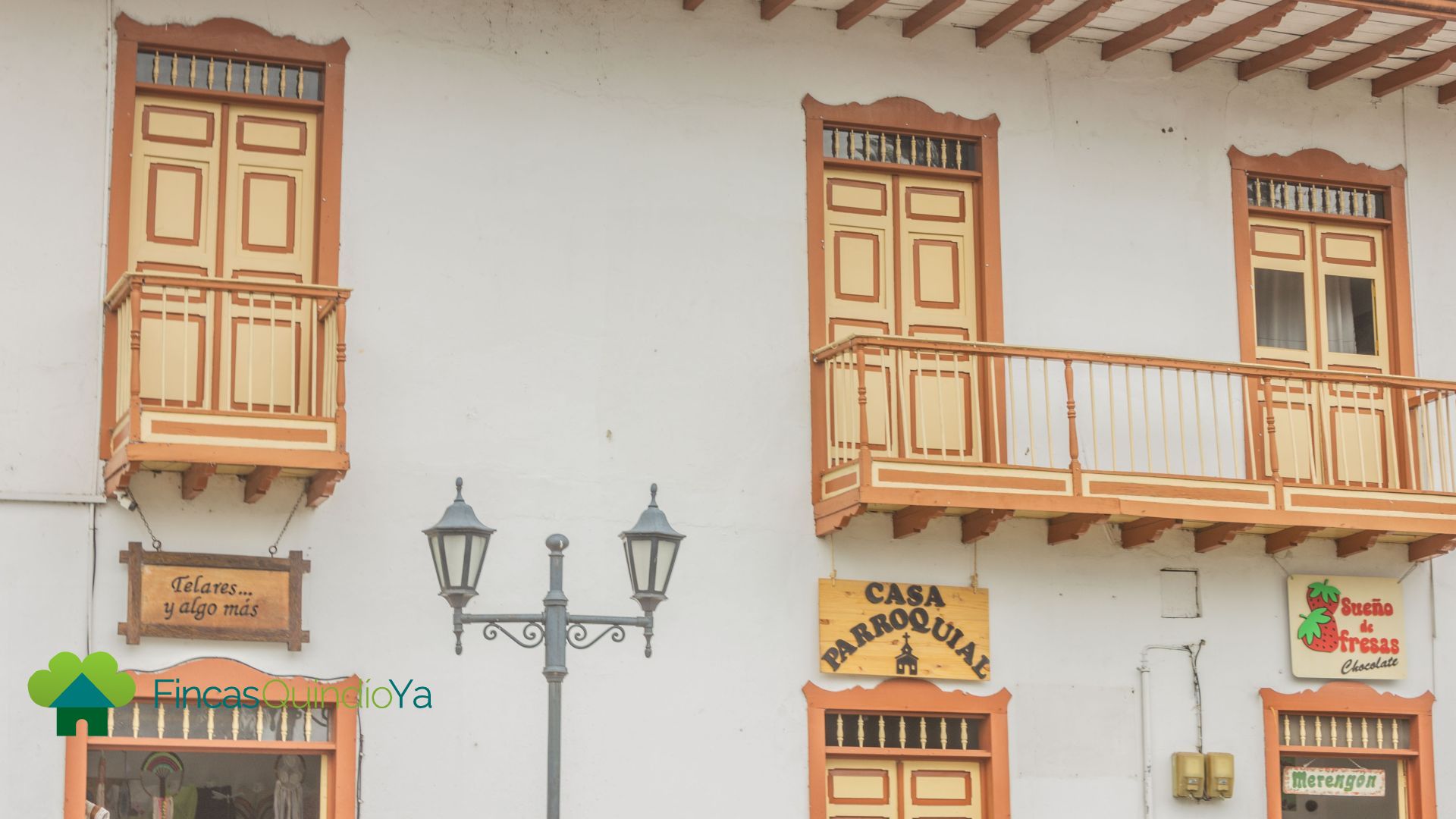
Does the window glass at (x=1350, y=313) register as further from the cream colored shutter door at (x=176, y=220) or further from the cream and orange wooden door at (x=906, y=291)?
the cream colored shutter door at (x=176, y=220)

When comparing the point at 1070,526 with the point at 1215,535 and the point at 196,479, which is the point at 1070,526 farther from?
the point at 196,479

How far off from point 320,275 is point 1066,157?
5.22 m

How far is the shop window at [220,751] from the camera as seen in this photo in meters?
11.5

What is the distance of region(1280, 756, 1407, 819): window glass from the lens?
45.8ft

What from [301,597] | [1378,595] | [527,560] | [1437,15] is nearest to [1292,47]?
[1437,15]

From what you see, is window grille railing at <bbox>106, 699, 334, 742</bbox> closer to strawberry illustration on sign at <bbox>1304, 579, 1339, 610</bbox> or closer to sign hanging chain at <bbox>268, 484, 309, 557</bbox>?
sign hanging chain at <bbox>268, 484, 309, 557</bbox>

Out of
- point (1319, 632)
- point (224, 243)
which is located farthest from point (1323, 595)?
point (224, 243)

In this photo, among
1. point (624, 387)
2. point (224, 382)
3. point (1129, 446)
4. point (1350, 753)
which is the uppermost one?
point (624, 387)

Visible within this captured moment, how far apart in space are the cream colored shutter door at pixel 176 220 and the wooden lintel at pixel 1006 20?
203 inches

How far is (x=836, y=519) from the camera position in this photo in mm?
12930

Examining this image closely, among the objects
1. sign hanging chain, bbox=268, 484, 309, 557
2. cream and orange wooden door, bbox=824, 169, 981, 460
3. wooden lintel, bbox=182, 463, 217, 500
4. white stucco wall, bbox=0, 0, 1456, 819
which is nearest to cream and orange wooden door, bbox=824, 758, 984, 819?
white stucco wall, bbox=0, 0, 1456, 819

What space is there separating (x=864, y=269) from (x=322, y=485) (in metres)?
4.05

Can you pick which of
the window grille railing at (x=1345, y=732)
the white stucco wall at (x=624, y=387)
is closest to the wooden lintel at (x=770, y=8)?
the white stucco wall at (x=624, y=387)

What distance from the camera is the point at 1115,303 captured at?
14227 millimetres
